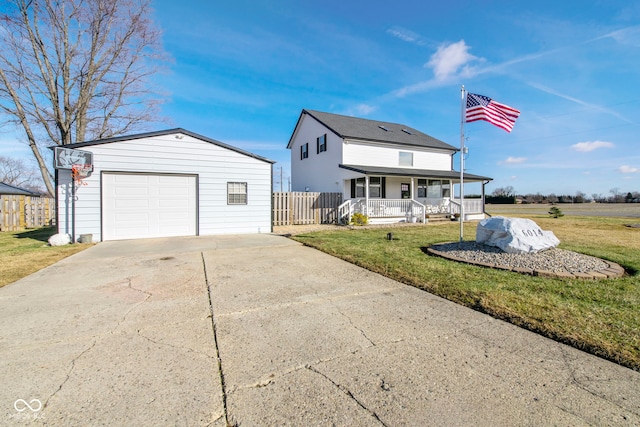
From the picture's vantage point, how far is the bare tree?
14.4 metres

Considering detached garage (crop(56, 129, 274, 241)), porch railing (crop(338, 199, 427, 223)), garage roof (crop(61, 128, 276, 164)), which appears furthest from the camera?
porch railing (crop(338, 199, 427, 223))

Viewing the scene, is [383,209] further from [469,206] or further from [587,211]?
[587,211]

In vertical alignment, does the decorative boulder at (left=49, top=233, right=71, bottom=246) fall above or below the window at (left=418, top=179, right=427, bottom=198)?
below

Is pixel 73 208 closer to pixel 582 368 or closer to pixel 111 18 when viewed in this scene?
pixel 582 368

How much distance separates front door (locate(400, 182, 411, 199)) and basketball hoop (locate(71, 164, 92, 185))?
16.0 m

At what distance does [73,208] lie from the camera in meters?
9.17

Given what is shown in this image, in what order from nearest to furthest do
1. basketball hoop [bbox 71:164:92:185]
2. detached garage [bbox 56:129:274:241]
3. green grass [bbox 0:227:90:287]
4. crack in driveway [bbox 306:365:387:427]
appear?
crack in driveway [bbox 306:365:387:427]
green grass [bbox 0:227:90:287]
basketball hoop [bbox 71:164:92:185]
detached garage [bbox 56:129:274:241]

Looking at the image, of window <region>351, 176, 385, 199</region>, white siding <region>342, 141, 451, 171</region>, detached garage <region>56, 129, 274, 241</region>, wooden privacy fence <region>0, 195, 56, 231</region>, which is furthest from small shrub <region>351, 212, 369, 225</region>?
wooden privacy fence <region>0, 195, 56, 231</region>

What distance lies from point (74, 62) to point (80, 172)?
1125 cm

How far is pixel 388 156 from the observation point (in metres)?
19.0

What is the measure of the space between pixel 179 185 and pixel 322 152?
36.1 ft

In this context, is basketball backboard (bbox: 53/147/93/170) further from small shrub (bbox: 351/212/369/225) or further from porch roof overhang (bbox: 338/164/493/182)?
porch roof overhang (bbox: 338/164/493/182)

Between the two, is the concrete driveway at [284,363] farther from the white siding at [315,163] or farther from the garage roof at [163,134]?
the white siding at [315,163]

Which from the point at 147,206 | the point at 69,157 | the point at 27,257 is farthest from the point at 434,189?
the point at 27,257
